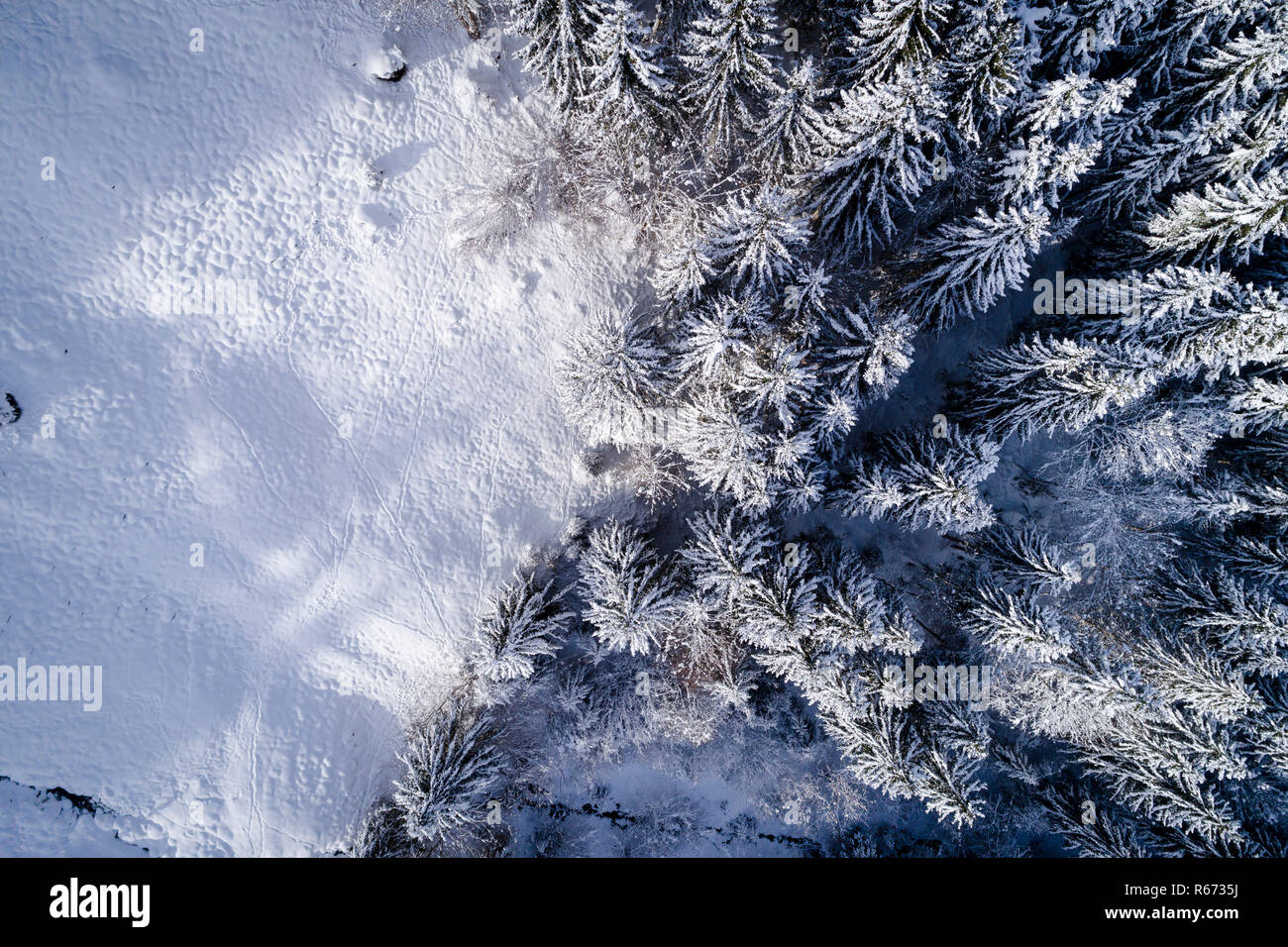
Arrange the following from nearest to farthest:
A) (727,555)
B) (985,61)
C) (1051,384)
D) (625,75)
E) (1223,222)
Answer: (985,61)
(625,75)
(1223,222)
(1051,384)
(727,555)

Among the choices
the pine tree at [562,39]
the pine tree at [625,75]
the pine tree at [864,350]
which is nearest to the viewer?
the pine tree at [625,75]

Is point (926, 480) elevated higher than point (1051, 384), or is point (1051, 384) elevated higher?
point (1051, 384)

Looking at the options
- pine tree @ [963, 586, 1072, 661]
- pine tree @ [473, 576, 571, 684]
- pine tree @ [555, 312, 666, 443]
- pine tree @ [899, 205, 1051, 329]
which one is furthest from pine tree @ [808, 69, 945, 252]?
pine tree @ [473, 576, 571, 684]

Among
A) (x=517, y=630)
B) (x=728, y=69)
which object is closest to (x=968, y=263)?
(x=728, y=69)

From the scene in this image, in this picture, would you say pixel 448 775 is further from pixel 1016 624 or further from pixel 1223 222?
pixel 1223 222

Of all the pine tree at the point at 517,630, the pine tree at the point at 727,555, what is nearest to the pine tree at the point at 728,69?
the pine tree at the point at 727,555

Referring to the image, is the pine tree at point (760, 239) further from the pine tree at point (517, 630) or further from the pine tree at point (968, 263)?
the pine tree at point (517, 630)

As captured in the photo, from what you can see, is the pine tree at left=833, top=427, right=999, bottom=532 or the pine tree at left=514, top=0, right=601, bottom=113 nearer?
the pine tree at left=514, top=0, right=601, bottom=113

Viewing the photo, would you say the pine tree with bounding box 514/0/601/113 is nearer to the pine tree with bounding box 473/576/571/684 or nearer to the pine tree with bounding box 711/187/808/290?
the pine tree with bounding box 711/187/808/290
